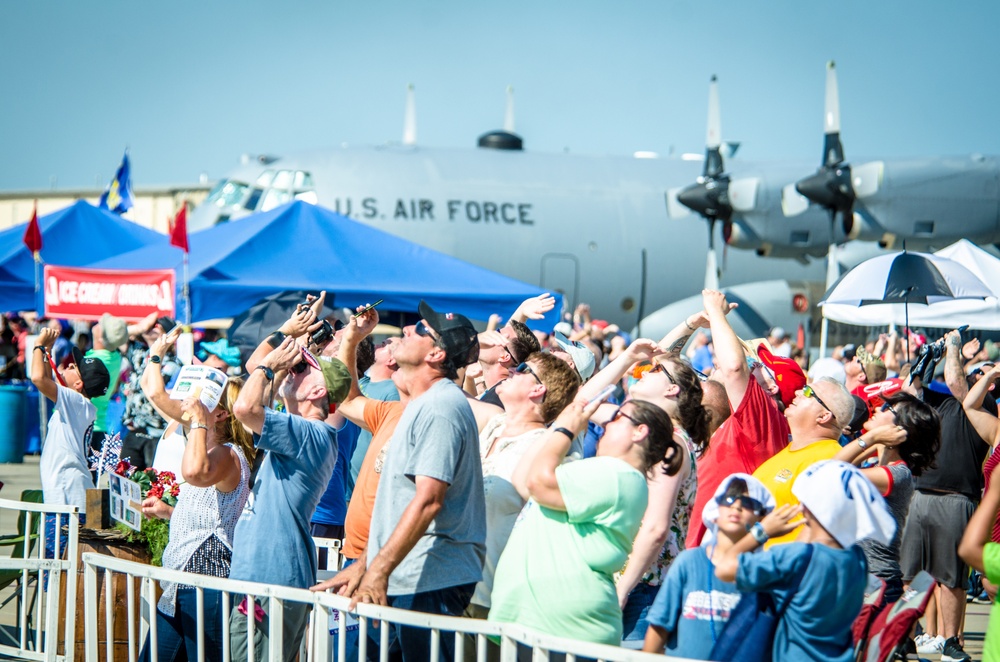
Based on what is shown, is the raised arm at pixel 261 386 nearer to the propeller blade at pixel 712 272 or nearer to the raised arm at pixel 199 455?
the raised arm at pixel 199 455

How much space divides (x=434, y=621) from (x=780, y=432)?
7.17ft

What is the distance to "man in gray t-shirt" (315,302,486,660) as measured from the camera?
3252 mm

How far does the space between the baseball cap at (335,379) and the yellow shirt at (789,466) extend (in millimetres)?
1577

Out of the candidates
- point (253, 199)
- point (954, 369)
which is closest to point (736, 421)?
point (954, 369)

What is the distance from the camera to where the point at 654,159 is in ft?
67.4

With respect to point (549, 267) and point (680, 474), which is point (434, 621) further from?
point (549, 267)

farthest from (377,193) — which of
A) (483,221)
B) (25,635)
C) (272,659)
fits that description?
(272,659)

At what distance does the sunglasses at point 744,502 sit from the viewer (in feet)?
9.27

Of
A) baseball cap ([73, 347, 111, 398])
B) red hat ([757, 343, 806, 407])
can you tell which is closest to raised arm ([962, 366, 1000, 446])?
red hat ([757, 343, 806, 407])

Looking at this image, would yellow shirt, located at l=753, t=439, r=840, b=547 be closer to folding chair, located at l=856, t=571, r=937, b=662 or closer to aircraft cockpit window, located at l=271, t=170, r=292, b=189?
folding chair, located at l=856, t=571, r=937, b=662

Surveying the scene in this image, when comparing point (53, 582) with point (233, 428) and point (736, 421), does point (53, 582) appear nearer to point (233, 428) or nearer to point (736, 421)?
point (233, 428)

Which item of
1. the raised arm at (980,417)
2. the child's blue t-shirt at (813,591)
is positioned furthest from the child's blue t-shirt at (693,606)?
the raised arm at (980,417)

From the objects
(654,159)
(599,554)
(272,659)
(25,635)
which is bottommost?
(25,635)

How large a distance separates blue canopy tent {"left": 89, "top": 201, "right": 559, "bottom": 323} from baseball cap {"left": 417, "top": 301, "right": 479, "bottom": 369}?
18.2ft
